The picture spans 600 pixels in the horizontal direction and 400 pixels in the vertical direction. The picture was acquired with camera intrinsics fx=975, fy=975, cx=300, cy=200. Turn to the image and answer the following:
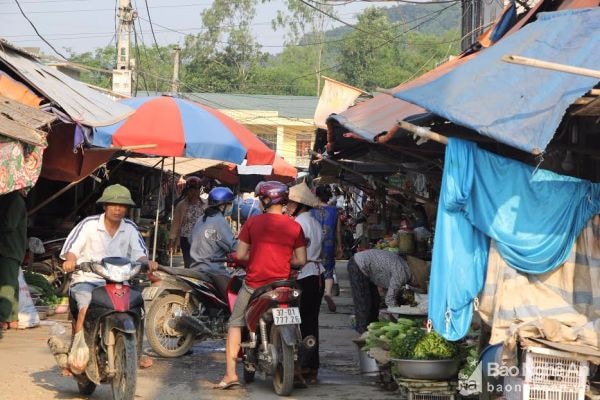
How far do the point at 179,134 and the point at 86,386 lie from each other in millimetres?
5423

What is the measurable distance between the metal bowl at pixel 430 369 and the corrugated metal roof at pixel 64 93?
546 centimetres

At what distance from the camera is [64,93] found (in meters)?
12.4

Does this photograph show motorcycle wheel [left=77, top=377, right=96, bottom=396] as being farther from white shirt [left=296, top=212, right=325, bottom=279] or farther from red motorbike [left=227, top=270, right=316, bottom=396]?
white shirt [left=296, top=212, right=325, bottom=279]

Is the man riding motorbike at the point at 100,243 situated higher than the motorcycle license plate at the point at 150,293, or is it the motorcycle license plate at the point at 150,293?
the man riding motorbike at the point at 100,243

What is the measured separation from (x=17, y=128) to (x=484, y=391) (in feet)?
18.0

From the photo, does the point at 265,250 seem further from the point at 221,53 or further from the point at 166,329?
the point at 221,53

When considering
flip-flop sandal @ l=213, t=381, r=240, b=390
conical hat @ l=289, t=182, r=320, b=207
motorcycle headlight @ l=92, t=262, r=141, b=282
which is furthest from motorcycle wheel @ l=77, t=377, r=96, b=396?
conical hat @ l=289, t=182, r=320, b=207

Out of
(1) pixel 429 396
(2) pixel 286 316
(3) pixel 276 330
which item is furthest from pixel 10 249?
(1) pixel 429 396

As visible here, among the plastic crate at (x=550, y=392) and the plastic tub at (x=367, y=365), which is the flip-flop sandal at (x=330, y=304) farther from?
the plastic crate at (x=550, y=392)

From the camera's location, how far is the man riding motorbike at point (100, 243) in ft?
26.1

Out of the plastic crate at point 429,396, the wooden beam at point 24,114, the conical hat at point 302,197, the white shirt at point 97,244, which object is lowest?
the plastic crate at point 429,396

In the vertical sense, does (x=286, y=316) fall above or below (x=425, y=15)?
below

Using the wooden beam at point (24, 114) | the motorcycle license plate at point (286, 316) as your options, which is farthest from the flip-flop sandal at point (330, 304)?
the motorcycle license plate at point (286, 316)

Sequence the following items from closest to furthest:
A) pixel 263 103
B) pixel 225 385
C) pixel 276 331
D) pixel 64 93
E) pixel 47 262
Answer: pixel 276 331 → pixel 225 385 → pixel 64 93 → pixel 47 262 → pixel 263 103
